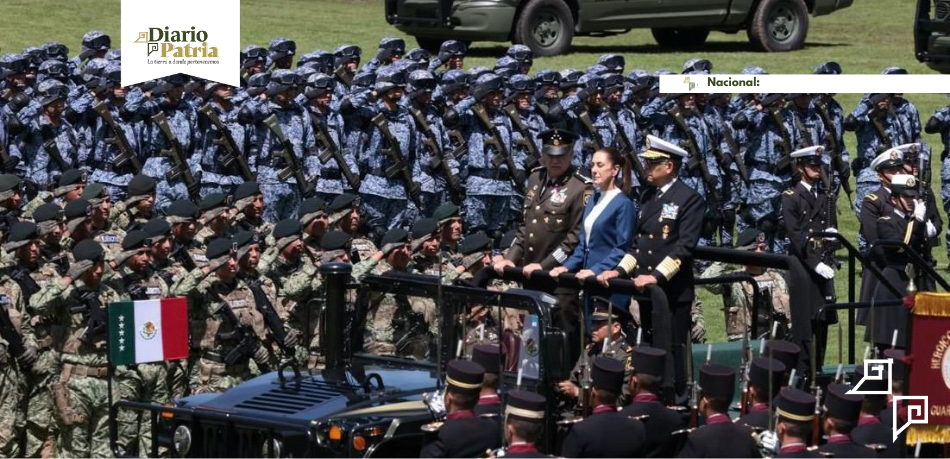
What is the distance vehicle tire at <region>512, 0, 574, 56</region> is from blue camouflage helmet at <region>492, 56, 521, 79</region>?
6064 millimetres

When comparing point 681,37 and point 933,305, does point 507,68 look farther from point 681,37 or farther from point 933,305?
point 933,305

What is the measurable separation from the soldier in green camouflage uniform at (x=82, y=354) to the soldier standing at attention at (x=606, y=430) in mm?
4583

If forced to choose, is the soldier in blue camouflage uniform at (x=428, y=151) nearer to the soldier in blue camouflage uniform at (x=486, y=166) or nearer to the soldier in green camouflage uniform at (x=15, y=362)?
the soldier in blue camouflage uniform at (x=486, y=166)

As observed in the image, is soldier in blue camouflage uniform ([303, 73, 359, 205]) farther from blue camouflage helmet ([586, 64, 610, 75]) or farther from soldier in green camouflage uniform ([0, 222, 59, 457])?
soldier in green camouflage uniform ([0, 222, 59, 457])

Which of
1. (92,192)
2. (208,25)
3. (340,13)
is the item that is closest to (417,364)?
(92,192)

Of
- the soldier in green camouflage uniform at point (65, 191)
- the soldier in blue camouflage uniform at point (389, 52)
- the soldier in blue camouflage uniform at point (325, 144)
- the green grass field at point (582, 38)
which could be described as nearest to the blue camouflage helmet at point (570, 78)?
the soldier in blue camouflage uniform at point (389, 52)

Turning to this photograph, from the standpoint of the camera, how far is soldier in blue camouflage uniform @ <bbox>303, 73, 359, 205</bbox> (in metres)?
20.3

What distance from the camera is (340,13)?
3606 cm

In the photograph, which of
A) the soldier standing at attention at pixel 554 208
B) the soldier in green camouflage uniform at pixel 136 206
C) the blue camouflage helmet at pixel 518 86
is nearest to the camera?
the soldier standing at attention at pixel 554 208

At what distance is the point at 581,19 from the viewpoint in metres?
29.1

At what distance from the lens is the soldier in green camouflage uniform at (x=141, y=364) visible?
→ 14.0 m

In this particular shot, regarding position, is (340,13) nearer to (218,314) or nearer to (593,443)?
(218,314)

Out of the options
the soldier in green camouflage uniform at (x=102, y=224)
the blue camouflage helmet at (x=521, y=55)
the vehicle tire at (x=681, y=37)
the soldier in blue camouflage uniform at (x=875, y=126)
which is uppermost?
the vehicle tire at (x=681, y=37)

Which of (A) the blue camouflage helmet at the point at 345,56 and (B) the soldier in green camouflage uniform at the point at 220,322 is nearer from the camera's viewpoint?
(B) the soldier in green camouflage uniform at the point at 220,322
